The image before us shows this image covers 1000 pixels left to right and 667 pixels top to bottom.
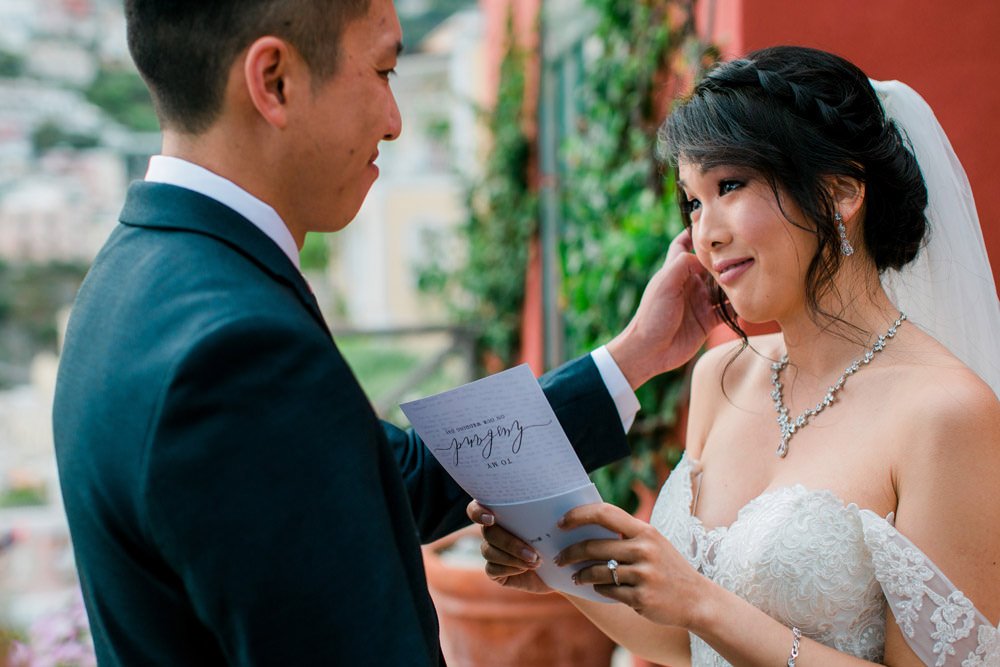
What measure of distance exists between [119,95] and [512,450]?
1705 centimetres

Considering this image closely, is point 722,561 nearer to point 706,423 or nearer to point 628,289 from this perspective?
point 706,423

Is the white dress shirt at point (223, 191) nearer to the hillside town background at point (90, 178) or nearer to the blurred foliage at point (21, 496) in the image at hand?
the blurred foliage at point (21, 496)

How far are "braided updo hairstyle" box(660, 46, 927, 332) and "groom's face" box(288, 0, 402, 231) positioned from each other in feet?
2.07

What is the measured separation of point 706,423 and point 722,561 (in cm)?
35

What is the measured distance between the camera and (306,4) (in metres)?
1.01

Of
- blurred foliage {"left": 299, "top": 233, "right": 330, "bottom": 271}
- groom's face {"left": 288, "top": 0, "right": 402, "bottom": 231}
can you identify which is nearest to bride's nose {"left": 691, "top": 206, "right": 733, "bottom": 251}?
groom's face {"left": 288, "top": 0, "right": 402, "bottom": 231}

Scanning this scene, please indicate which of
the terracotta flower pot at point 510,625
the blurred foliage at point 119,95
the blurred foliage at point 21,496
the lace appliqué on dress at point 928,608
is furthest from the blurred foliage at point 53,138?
the lace appliqué on dress at point 928,608

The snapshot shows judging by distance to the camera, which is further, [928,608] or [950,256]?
[950,256]

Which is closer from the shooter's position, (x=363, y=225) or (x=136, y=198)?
(x=136, y=198)

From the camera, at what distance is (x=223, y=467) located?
857mm

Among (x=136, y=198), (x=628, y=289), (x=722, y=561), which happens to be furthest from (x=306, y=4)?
(x=628, y=289)

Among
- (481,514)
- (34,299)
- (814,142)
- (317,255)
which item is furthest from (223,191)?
(34,299)

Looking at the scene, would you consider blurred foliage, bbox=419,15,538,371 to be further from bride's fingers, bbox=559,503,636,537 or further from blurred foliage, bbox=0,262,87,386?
blurred foliage, bbox=0,262,87,386

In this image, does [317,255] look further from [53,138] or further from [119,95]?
[53,138]
